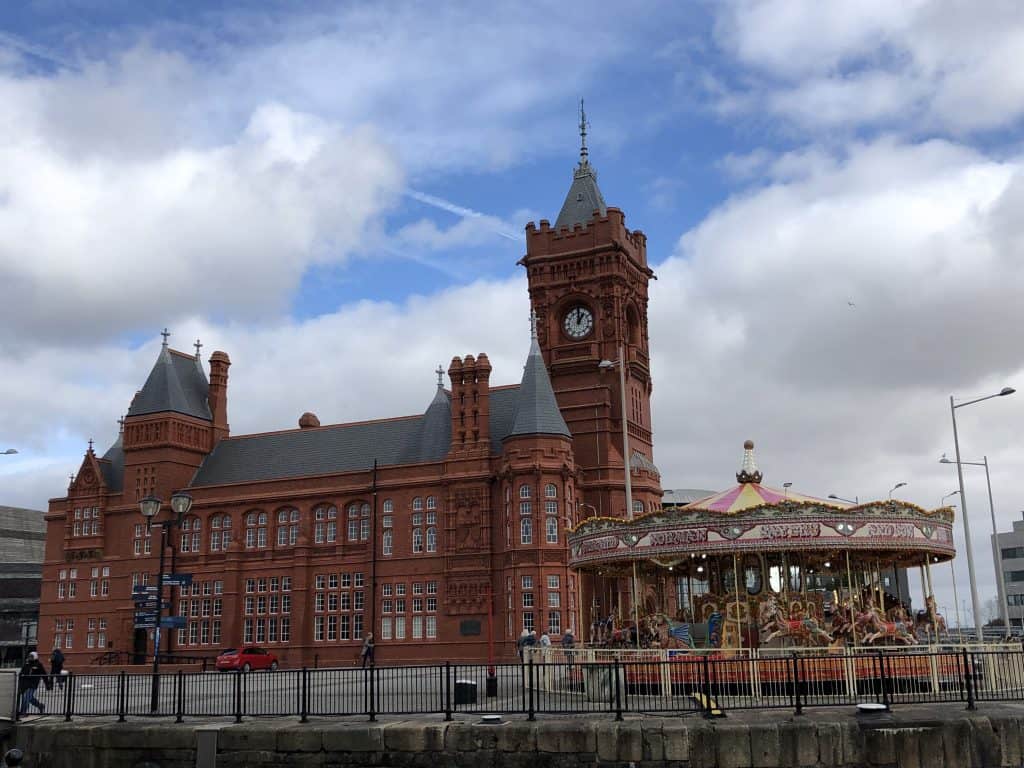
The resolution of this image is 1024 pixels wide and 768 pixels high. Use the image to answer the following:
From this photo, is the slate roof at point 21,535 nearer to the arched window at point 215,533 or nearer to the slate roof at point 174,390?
the slate roof at point 174,390

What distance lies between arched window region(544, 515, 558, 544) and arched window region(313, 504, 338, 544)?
14.6 meters

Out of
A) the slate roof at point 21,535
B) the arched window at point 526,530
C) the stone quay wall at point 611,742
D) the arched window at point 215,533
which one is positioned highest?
the slate roof at point 21,535

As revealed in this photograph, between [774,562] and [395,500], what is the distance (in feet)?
112

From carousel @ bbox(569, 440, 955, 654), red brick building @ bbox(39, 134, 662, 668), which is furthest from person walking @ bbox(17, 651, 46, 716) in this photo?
red brick building @ bbox(39, 134, 662, 668)

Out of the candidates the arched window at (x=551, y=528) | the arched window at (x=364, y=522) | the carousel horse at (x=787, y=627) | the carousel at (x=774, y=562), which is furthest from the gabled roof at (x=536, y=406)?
the carousel horse at (x=787, y=627)

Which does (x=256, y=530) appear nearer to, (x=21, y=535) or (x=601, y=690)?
(x=601, y=690)

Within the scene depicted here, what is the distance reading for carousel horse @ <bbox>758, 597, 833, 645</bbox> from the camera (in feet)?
92.8

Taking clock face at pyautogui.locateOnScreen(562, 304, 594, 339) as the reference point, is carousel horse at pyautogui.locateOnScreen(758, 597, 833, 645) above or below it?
below

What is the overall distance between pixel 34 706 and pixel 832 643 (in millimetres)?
20370

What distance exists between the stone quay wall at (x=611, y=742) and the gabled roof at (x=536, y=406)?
35.8 meters

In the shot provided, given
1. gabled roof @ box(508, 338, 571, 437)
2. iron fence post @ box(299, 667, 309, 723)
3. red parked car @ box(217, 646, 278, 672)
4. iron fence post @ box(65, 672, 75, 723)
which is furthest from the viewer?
gabled roof @ box(508, 338, 571, 437)

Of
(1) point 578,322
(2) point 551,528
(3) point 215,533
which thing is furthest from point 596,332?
(3) point 215,533

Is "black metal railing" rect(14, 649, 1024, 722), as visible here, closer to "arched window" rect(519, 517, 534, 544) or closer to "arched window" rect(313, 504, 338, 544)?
"arched window" rect(519, 517, 534, 544)

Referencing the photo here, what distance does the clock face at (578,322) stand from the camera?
66.2m
